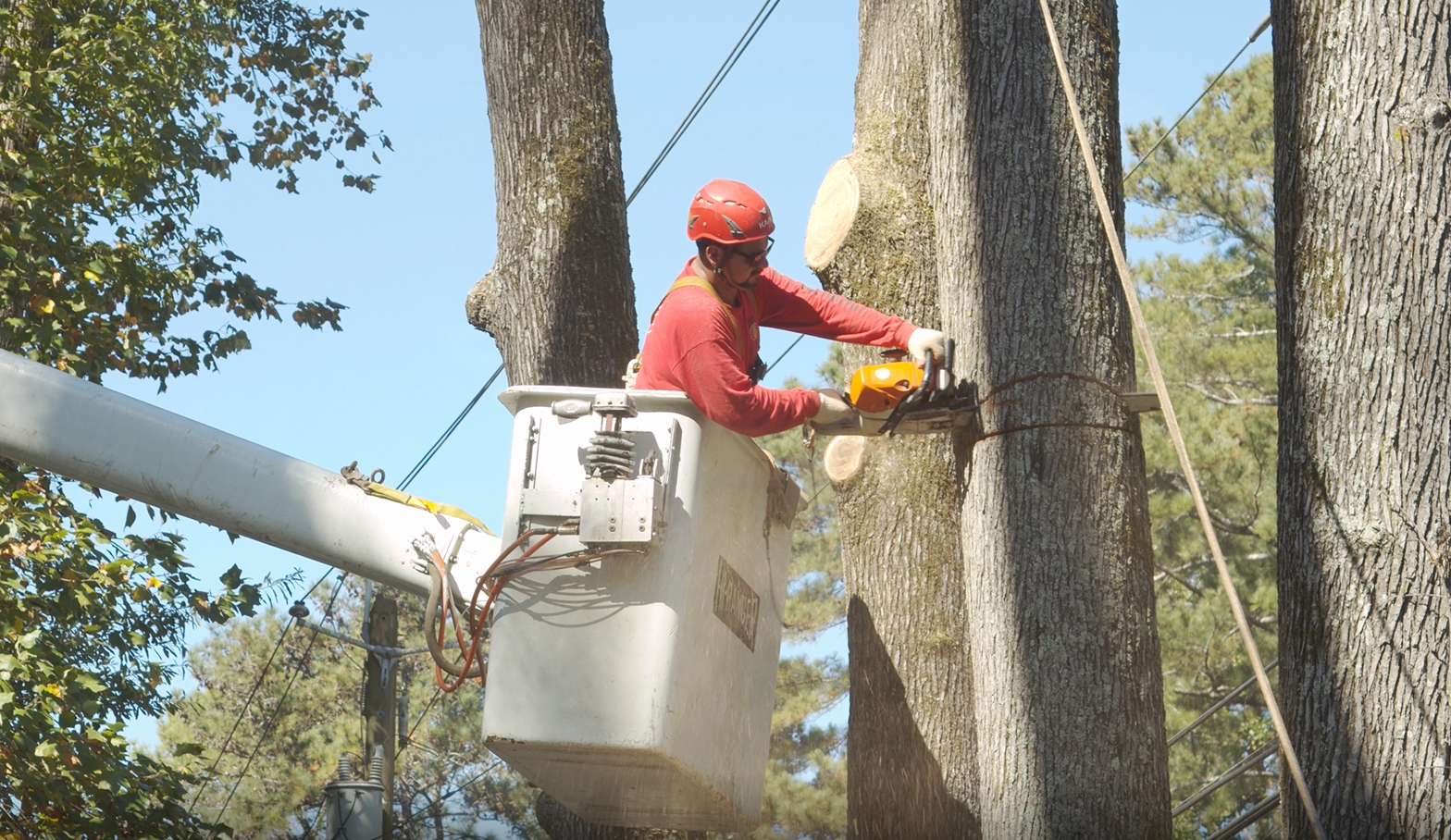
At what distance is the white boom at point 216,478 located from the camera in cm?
394

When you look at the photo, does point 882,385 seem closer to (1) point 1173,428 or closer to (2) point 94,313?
(1) point 1173,428

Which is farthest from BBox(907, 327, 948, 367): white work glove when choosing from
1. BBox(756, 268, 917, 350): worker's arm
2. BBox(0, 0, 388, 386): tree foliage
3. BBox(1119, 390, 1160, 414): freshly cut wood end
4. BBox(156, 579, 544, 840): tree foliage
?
BBox(156, 579, 544, 840): tree foliage

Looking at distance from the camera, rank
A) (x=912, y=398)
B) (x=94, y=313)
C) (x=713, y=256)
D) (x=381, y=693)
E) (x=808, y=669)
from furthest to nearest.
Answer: (x=808, y=669)
(x=381, y=693)
(x=94, y=313)
(x=713, y=256)
(x=912, y=398)

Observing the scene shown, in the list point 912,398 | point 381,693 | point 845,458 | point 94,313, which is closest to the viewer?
point 912,398

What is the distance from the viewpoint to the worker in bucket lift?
11.7ft

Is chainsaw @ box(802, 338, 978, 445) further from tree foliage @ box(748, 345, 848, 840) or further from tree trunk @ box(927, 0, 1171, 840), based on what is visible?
tree foliage @ box(748, 345, 848, 840)

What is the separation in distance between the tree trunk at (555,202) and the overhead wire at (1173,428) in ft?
5.56

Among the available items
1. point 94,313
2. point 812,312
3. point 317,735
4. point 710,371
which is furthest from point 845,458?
point 317,735

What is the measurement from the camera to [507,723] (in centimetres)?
341

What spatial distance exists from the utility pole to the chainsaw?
771 cm

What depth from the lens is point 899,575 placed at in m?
4.64

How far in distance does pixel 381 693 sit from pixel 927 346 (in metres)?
8.26

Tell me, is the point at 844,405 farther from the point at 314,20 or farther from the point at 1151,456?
the point at 1151,456

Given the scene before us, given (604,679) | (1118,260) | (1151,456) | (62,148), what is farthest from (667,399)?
(1151,456)
